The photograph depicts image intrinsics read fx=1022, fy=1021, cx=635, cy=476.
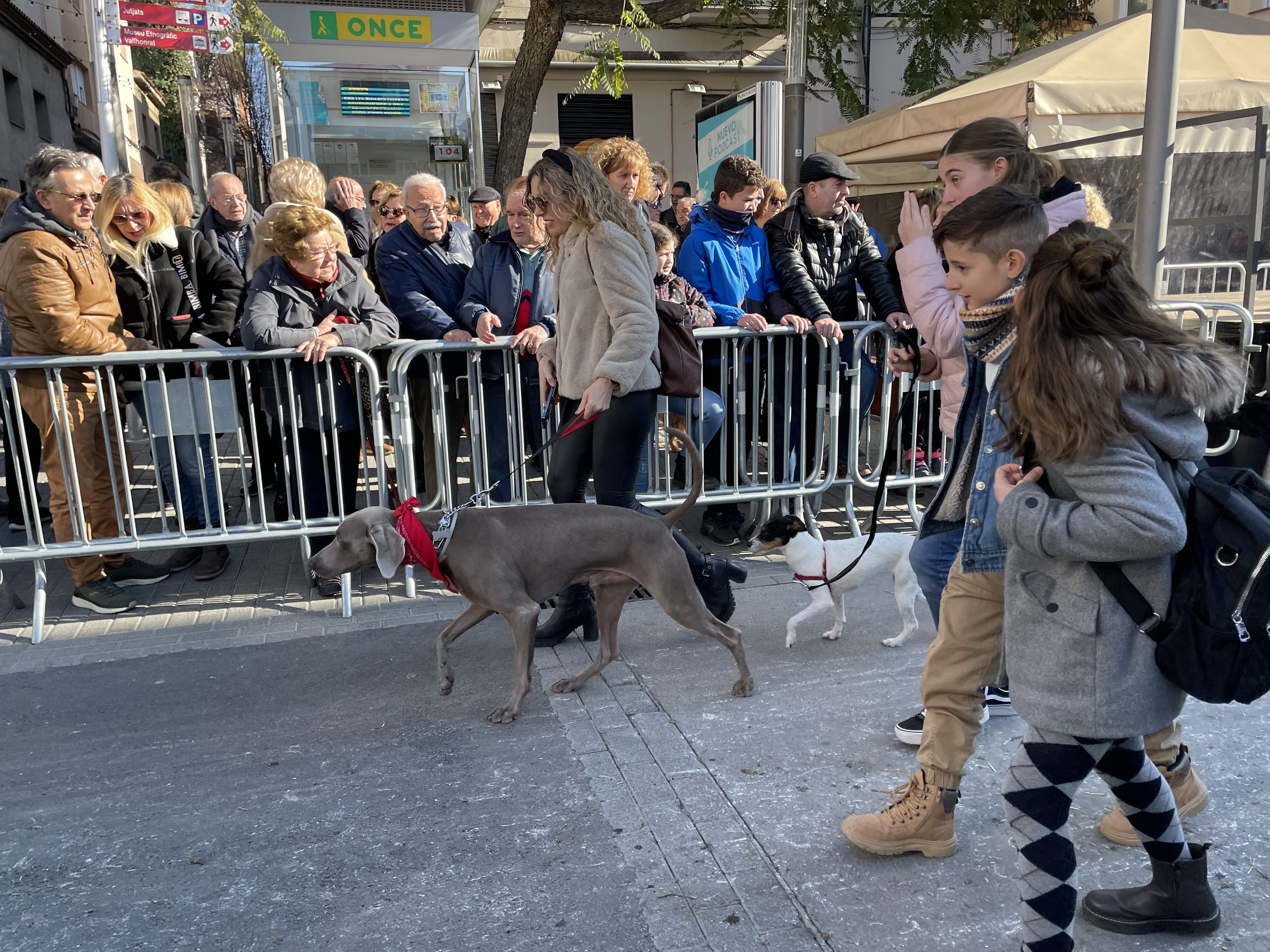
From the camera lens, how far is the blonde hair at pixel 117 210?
5797mm

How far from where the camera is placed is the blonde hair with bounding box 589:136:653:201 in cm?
545

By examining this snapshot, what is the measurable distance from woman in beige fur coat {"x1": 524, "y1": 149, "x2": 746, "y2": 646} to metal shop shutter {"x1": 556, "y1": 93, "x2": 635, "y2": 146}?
17751 mm

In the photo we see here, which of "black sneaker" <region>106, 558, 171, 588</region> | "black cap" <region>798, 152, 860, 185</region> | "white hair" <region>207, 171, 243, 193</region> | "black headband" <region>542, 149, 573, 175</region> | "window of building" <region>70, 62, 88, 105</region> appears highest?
"window of building" <region>70, 62, 88, 105</region>

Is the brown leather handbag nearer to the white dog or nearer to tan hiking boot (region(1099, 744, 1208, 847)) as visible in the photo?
the white dog

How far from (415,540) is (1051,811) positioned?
90.0 inches

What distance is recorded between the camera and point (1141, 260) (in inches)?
198

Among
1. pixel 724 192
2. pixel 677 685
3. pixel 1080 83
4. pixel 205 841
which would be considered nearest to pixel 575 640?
pixel 677 685

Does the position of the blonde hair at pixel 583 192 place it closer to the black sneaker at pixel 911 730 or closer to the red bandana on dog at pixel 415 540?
the red bandana on dog at pixel 415 540

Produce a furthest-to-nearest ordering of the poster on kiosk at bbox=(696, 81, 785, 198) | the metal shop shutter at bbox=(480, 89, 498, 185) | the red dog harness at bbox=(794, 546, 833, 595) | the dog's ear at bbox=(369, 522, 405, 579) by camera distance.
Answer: the metal shop shutter at bbox=(480, 89, 498, 185), the poster on kiosk at bbox=(696, 81, 785, 198), the red dog harness at bbox=(794, 546, 833, 595), the dog's ear at bbox=(369, 522, 405, 579)

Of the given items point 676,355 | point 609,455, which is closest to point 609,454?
point 609,455

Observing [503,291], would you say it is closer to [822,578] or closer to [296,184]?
[296,184]

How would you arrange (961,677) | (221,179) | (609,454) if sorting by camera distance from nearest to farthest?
1. (961,677)
2. (609,454)
3. (221,179)

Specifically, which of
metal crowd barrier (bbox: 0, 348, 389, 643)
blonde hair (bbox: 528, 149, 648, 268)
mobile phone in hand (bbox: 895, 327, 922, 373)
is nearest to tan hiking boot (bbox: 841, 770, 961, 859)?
mobile phone in hand (bbox: 895, 327, 922, 373)

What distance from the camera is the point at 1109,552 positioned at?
6.73 feet
